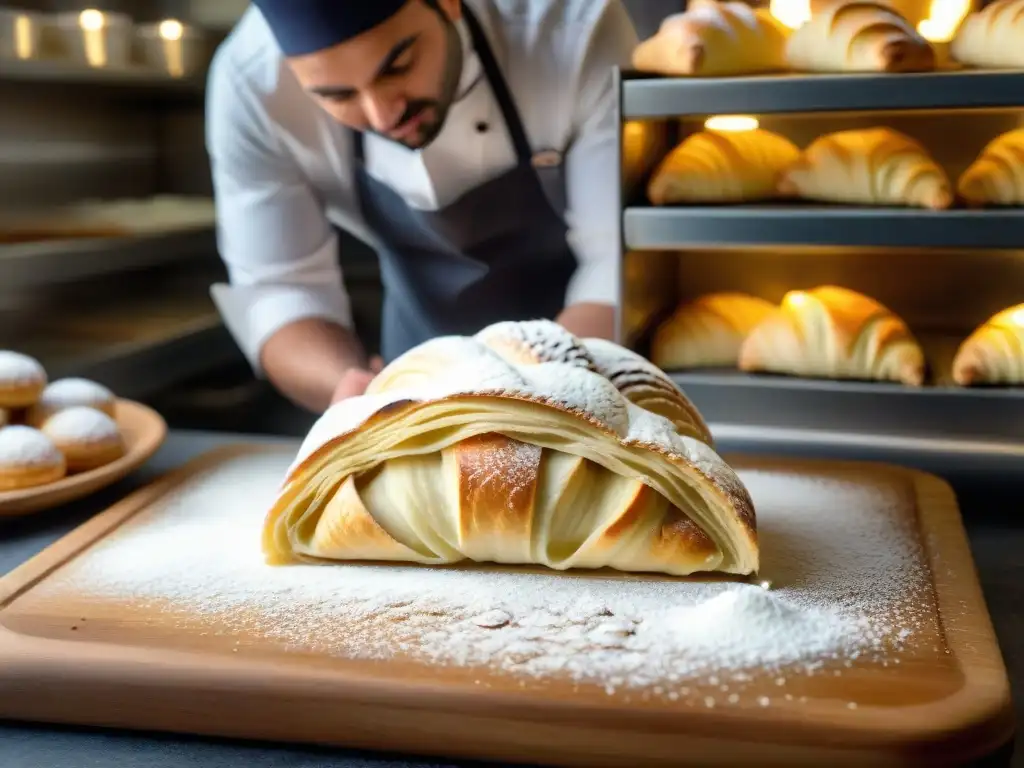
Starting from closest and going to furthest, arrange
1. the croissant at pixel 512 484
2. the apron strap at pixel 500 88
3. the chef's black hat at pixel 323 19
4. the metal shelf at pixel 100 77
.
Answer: the croissant at pixel 512 484, the chef's black hat at pixel 323 19, the apron strap at pixel 500 88, the metal shelf at pixel 100 77

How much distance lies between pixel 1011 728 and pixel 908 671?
7 centimetres

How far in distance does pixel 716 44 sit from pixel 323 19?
1.65 ft

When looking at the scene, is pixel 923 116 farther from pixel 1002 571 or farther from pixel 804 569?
pixel 804 569

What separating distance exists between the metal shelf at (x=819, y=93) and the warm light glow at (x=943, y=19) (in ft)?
0.80

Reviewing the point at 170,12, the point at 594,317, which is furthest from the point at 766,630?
the point at 170,12

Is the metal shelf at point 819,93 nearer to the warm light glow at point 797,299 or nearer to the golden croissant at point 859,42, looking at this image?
the golden croissant at point 859,42

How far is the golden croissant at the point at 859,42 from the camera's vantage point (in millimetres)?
1057

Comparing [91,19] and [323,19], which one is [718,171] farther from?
[91,19]

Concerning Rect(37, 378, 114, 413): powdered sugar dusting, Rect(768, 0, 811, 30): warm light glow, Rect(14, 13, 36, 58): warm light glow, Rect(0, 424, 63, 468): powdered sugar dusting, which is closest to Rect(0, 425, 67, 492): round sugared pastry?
Rect(0, 424, 63, 468): powdered sugar dusting

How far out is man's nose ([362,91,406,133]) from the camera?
1318 millimetres

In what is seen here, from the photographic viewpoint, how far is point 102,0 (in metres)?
1.50

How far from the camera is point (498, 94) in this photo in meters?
1.37

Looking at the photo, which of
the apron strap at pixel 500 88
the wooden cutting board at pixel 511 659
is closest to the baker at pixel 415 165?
the apron strap at pixel 500 88

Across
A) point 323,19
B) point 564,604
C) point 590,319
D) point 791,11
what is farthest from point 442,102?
point 564,604
